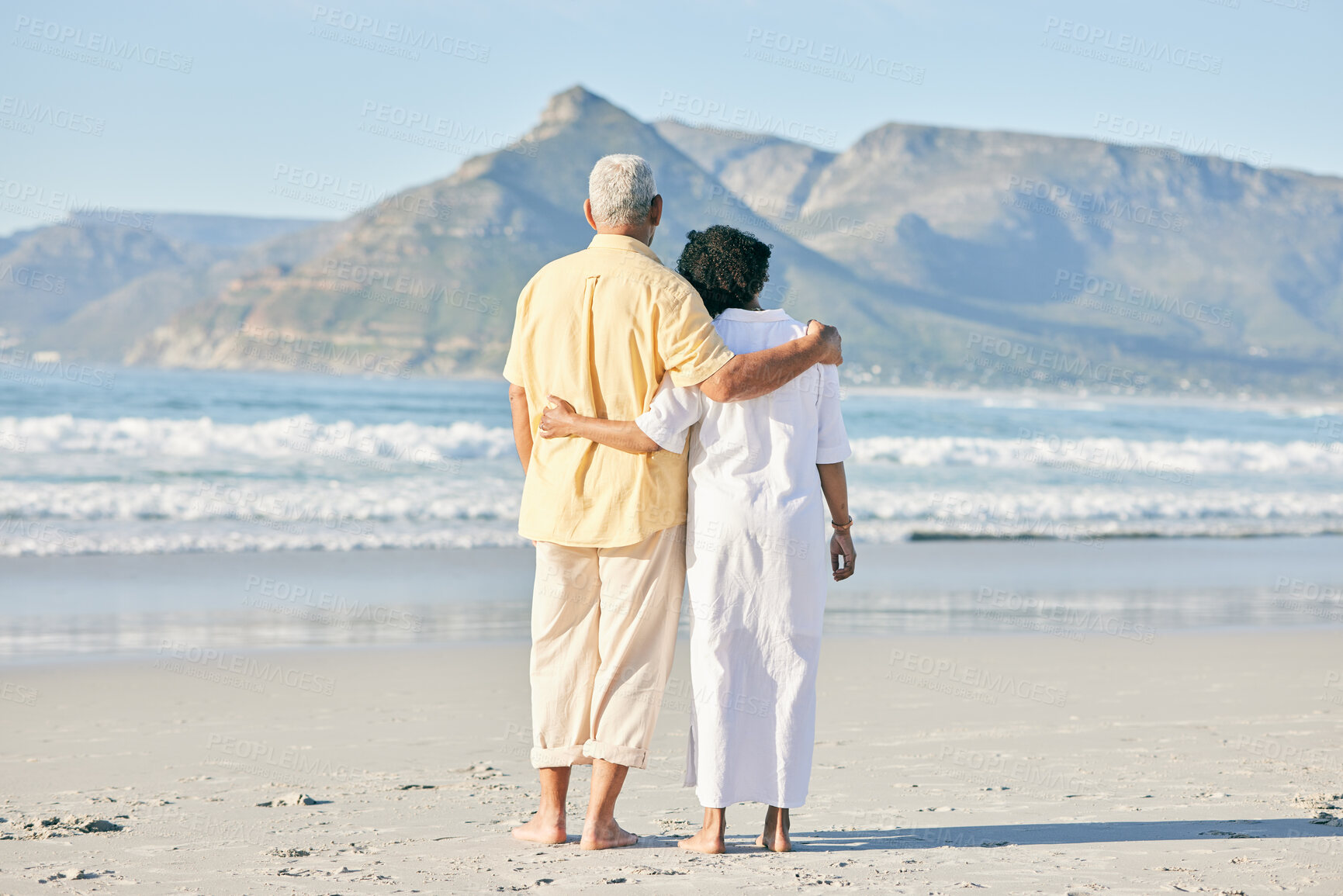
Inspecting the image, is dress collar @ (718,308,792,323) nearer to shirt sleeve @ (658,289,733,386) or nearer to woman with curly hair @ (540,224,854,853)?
woman with curly hair @ (540,224,854,853)

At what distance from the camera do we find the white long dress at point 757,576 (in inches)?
115

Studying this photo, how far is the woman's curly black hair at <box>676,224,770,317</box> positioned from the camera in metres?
3.01

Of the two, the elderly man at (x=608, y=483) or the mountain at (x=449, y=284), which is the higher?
the mountain at (x=449, y=284)

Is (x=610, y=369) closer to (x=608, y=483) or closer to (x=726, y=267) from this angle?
(x=608, y=483)

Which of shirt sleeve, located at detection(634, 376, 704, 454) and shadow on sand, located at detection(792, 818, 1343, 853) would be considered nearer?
shirt sleeve, located at detection(634, 376, 704, 454)

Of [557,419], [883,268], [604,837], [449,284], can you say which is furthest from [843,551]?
[883,268]

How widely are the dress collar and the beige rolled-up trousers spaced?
1.92 ft

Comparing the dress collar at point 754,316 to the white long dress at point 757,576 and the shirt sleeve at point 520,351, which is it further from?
the shirt sleeve at point 520,351

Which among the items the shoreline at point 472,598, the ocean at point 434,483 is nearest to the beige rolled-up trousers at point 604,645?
the shoreline at point 472,598

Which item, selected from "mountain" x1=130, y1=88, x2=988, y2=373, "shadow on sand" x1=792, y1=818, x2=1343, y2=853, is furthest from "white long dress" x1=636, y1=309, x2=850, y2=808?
"mountain" x1=130, y1=88, x2=988, y2=373

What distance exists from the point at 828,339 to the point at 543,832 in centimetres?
159

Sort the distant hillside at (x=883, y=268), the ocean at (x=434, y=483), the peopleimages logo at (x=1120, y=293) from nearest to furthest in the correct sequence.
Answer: the ocean at (x=434, y=483)
the distant hillside at (x=883, y=268)
the peopleimages logo at (x=1120, y=293)

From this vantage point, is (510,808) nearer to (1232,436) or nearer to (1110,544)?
(1110,544)

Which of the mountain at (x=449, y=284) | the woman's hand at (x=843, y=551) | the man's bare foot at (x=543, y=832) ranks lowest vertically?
the man's bare foot at (x=543, y=832)
